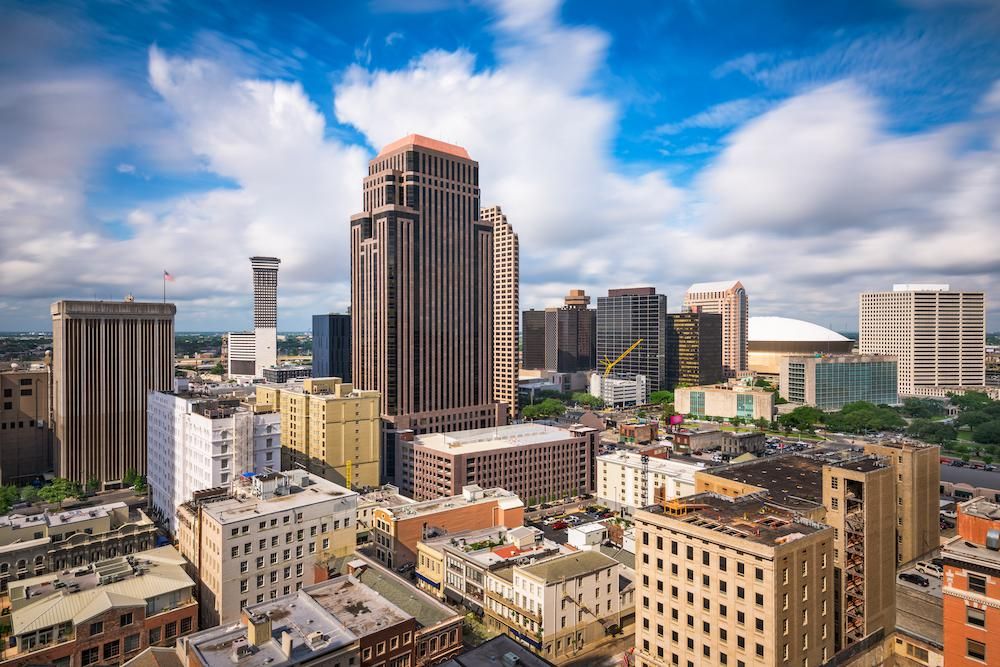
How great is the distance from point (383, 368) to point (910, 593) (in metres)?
138

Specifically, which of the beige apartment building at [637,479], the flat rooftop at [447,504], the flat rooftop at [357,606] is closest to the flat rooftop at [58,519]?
the flat rooftop at [447,504]

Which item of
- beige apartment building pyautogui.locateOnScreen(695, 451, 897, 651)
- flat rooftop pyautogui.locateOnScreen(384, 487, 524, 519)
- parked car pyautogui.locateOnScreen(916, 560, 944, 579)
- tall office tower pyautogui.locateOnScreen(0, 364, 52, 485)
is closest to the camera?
beige apartment building pyautogui.locateOnScreen(695, 451, 897, 651)

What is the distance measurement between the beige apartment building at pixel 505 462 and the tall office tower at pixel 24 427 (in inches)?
3804

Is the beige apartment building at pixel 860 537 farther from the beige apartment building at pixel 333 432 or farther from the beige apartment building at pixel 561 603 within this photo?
the beige apartment building at pixel 333 432

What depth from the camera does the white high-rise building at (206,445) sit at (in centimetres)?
10500

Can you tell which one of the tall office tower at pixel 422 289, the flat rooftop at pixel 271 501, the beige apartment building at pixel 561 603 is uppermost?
the tall office tower at pixel 422 289

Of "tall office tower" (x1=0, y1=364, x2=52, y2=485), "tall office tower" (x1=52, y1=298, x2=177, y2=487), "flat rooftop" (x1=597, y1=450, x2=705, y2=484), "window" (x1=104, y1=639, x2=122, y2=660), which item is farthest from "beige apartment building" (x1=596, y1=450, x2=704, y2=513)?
"tall office tower" (x1=0, y1=364, x2=52, y2=485)

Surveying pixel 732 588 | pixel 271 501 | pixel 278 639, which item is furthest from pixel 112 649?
pixel 732 588

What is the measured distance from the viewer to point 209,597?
259ft

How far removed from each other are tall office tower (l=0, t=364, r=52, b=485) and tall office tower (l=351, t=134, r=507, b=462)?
83.6m

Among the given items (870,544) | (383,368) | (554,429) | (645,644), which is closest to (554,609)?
(645,644)

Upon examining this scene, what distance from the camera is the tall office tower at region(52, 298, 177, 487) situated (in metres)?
146

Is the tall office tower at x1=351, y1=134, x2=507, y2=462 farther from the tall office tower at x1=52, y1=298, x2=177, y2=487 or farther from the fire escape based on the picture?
the fire escape

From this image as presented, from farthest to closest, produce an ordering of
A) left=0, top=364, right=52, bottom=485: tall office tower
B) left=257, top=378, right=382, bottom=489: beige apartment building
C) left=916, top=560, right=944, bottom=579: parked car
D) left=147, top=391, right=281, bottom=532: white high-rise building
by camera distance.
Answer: left=0, top=364, right=52, bottom=485: tall office tower
left=257, top=378, right=382, bottom=489: beige apartment building
left=147, top=391, right=281, bottom=532: white high-rise building
left=916, top=560, right=944, bottom=579: parked car
